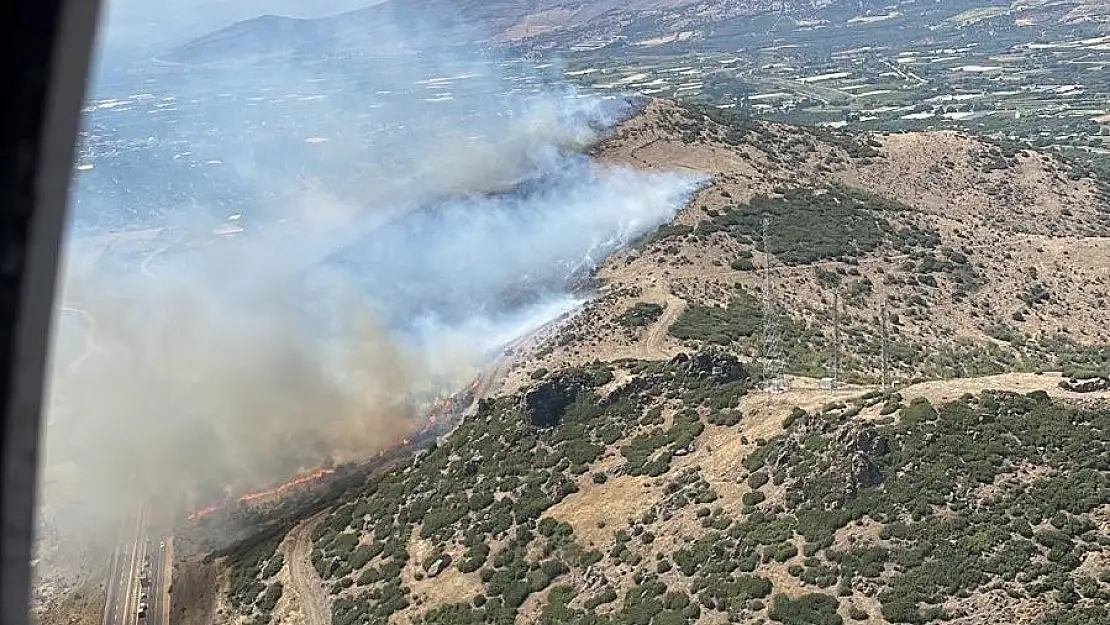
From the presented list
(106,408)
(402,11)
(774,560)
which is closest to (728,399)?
(774,560)

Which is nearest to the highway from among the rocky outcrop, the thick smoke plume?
the thick smoke plume

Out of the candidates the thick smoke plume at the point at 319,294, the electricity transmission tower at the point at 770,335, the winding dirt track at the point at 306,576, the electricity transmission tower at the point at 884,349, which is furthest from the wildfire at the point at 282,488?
the electricity transmission tower at the point at 884,349

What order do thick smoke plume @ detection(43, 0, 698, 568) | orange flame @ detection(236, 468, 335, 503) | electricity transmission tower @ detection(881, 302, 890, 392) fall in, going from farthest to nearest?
1. thick smoke plume @ detection(43, 0, 698, 568)
2. orange flame @ detection(236, 468, 335, 503)
3. electricity transmission tower @ detection(881, 302, 890, 392)

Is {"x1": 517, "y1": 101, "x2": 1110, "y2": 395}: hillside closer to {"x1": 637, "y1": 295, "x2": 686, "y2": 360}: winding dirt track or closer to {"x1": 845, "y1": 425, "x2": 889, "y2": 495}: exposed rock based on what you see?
{"x1": 637, "y1": 295, "x2": 686, "y2": 360}: winding dirt track

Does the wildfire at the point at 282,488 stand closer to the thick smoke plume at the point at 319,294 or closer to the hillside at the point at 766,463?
the thick smoke plume at the point at 319,294

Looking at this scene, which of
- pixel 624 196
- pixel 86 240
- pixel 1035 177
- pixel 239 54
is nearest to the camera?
pixel 624 196

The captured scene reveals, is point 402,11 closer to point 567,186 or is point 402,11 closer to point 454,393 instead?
point 567,186
